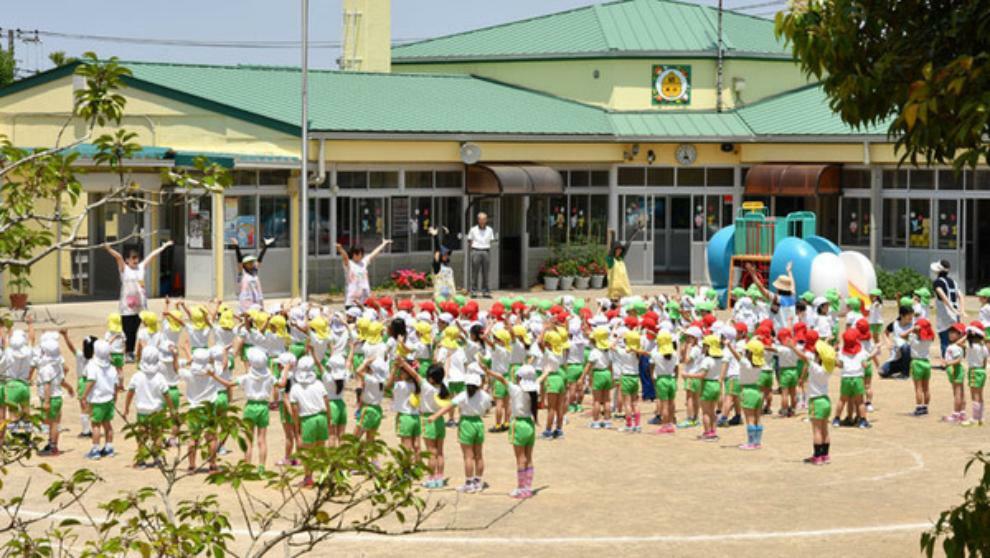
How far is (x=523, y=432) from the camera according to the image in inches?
678

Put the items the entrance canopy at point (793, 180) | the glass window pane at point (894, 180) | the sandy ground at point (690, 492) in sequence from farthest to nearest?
the entrance canopy at point (793, 180) → the glass window pane at point (894, 180) → the sandy ground at point (690, 492)

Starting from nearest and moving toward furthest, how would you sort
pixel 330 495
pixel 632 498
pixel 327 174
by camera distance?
pixel 330 495 → pixel 632 498 → pixel 327 174

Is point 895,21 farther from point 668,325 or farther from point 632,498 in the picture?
point 668,325

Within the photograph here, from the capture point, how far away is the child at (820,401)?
61.9 feet

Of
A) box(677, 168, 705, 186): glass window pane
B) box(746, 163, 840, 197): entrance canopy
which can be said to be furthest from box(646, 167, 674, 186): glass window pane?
box(746, 163, 840, 197): entrance canopy

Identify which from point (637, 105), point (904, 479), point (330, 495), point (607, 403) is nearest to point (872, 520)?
point (904, 479)

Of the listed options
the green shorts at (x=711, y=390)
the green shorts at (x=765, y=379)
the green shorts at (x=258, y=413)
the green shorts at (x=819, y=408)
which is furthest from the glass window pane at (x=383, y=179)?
the green shorts at (x=819, y=408)

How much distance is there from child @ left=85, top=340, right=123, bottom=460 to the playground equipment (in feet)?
54.7

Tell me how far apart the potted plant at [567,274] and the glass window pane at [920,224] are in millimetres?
8160

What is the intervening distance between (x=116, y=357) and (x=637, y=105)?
23855mm

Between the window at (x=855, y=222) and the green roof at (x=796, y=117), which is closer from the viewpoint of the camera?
the window at (x=855, y=222)

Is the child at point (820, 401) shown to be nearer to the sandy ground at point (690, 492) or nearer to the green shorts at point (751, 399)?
the sandy ground at point (690, 492)

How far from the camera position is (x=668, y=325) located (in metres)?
22.2

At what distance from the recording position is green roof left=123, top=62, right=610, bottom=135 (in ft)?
123
